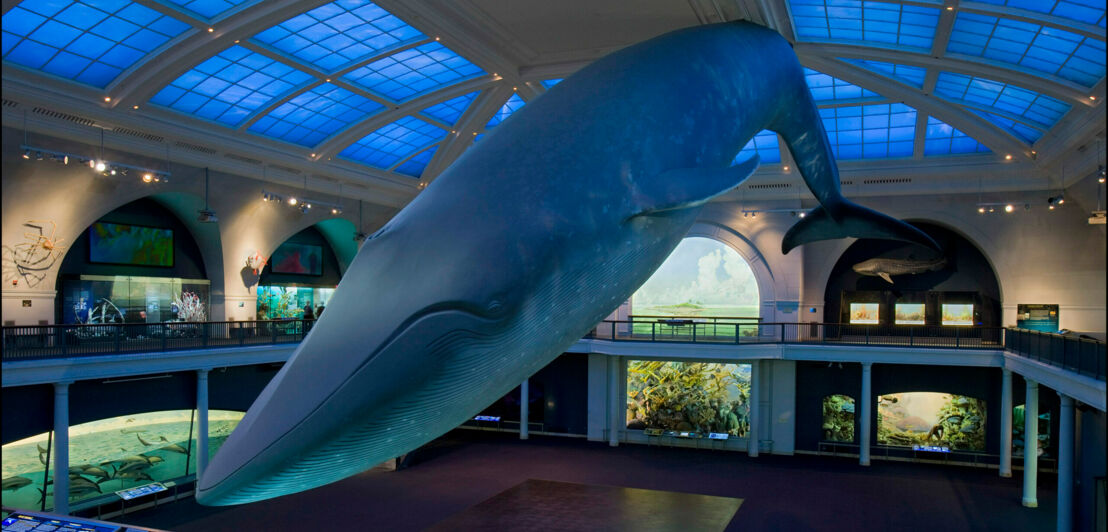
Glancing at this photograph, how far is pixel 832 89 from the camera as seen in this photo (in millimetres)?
21625

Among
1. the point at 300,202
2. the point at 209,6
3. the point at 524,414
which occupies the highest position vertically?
the point at 209,6

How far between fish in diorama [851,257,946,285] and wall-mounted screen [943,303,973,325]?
157cm

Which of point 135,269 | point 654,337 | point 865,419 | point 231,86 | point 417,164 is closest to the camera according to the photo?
point 231,86

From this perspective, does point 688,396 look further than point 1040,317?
Yes

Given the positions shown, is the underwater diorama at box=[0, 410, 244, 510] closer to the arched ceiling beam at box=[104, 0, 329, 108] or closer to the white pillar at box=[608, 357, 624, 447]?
the arched ceiling beam at box=[104, 0, 329, 108]

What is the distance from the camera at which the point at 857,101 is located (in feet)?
72.2

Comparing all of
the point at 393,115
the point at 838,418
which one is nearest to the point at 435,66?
the point at 393,115

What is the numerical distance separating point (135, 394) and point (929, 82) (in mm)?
24062

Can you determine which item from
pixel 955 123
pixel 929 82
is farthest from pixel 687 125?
pixel 955 123

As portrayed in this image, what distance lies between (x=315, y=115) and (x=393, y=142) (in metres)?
4.00

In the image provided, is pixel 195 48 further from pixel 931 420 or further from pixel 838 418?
pixel 931 420

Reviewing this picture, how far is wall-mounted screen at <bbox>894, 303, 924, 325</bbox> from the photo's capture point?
27.4 meters

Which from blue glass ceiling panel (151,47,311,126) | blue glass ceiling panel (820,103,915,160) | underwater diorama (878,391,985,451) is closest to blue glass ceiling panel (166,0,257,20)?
blue glass ceiling panel (151,47,311,126)

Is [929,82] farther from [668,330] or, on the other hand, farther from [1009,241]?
[668,330]
